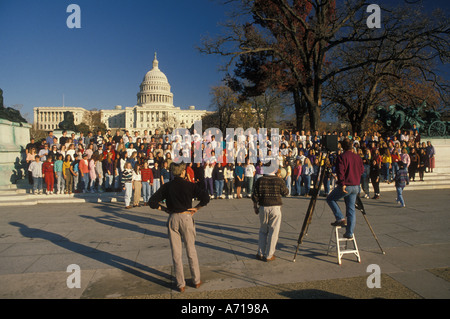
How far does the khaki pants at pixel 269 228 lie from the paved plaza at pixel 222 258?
26 centimetres

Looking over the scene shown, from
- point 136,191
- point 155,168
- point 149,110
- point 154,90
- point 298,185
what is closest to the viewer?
point 136,191

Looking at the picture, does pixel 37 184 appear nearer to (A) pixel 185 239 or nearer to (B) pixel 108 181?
(B) pixel 108 181

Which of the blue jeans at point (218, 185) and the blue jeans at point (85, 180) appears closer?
the blue jeans at point (85, 180)

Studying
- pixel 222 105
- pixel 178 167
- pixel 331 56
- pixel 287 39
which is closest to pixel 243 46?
pixel 287 39

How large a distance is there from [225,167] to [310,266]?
26.7ft

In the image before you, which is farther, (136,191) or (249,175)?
(249,175)

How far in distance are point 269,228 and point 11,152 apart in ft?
46.7

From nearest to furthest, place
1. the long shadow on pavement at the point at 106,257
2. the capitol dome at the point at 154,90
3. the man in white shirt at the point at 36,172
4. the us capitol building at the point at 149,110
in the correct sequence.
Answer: the long shadow on pavement at the point at 106,257, the man in white shirt at the point at 36,172, the us capitol building at the point at 149,110, the capitol dome at the point at 154,90

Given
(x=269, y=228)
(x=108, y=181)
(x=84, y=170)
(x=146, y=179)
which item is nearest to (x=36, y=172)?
(x=84, y=170)

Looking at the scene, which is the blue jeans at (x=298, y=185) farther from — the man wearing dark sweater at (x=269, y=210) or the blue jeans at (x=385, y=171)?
the man wearing dark sweater at (x=269, y=210)

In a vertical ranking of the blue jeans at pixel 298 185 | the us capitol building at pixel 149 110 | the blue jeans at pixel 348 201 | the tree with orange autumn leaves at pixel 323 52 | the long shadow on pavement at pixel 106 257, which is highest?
the us capitol building at pixel 149 110

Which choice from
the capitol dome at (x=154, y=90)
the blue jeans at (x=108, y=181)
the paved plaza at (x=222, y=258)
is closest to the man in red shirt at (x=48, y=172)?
the blue jeans at (x=108, y=181)

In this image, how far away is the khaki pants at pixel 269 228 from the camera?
5578 mm

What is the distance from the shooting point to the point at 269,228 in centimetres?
569
